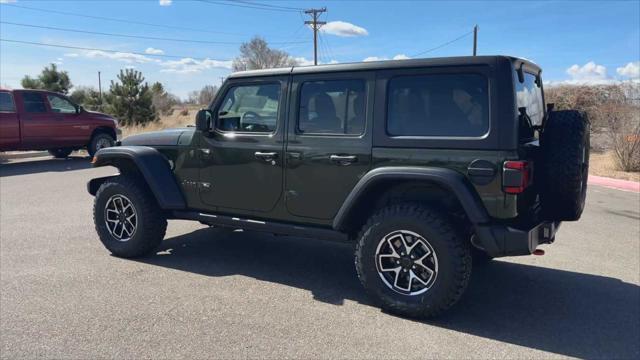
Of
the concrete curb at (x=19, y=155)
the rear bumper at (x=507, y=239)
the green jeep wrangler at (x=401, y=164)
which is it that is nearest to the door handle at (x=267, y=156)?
the green jeep wrangler at (x=401, y=164)

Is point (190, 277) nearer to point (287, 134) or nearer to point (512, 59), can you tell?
point (287, 134)

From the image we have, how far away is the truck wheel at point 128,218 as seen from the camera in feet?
16.6

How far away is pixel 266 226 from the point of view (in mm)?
4512

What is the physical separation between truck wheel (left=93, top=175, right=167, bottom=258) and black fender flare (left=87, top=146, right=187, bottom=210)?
171 mm

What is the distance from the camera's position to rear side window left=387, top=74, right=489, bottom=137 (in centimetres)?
359

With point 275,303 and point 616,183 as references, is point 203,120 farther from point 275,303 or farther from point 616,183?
point 616,183

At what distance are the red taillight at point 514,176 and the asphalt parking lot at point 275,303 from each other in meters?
1.06

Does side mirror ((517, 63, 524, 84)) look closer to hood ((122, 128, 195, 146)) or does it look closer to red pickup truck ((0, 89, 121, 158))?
hood ((122, 128, 195, 146))

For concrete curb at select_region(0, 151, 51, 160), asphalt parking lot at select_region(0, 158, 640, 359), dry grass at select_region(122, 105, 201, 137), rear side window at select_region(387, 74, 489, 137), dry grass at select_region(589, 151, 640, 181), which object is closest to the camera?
asphalt parking lot at select_region(0, 158, 640, 359)

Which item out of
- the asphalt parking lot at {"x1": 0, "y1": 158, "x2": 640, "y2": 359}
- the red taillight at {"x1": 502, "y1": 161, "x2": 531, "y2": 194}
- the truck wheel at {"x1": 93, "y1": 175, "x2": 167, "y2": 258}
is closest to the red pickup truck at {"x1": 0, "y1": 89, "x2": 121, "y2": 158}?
the asphalt parking lot at {"x1": 0, "y1": 158, "x2": 640, "y2": 359}

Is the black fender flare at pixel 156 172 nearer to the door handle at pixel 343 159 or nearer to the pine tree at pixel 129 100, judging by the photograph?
the door handle at pixel 343 159

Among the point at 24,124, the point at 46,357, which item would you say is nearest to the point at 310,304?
the point at 46,357

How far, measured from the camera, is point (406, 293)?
151 inches

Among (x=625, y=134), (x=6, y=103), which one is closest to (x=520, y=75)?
(x=625, y=134)
